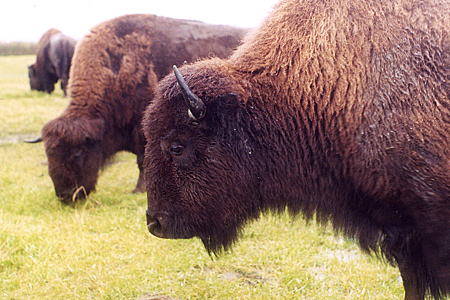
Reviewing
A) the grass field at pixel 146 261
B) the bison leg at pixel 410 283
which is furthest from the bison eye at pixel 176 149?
the bison leg at pixel 410 283

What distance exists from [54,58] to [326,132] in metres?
7.08

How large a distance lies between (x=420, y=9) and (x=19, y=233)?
375 centimetres

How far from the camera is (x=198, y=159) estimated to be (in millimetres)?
2348

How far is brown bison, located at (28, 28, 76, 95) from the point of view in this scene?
25.6ft

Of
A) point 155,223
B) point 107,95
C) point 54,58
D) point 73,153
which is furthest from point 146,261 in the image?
point 54,58

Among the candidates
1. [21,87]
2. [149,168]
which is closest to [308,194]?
[149,168]

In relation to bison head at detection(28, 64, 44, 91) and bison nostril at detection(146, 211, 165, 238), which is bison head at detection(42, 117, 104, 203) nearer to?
bison nostril at detection(146, 211, 165, 238)

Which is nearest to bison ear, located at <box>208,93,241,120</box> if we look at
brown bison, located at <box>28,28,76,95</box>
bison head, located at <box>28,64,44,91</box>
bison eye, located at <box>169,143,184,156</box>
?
bison eye, located at <box>169,143,184,156</box>

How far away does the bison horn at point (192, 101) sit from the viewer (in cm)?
213

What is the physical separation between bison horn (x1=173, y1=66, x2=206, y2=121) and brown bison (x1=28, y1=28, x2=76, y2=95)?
6.24m

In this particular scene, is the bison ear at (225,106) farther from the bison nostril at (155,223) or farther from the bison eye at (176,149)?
the bison nostril at (155,223)

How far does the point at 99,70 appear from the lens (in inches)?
195

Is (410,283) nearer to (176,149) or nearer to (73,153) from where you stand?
(176,149)

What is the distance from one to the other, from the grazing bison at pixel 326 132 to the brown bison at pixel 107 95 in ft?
8.62
